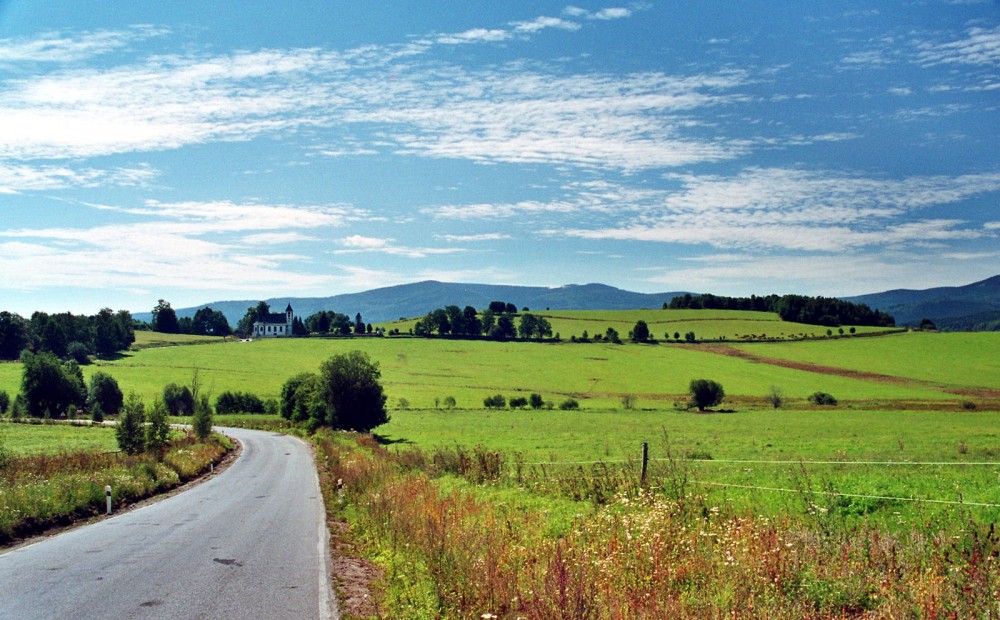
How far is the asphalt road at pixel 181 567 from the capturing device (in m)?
9.26

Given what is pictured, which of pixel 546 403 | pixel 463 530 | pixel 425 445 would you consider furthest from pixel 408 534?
pixel 546 403

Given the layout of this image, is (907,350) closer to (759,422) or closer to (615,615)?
(759,422)

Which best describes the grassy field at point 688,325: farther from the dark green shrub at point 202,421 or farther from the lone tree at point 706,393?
the dark green shrub at point 202,421

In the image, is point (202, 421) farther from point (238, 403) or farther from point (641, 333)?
point (641, 333)

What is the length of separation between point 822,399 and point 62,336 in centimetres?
13948

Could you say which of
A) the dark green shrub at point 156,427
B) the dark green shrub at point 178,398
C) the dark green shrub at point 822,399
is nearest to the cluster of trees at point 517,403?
the dark green shrub at point 822,399

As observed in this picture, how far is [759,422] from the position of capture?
→ 60.3m

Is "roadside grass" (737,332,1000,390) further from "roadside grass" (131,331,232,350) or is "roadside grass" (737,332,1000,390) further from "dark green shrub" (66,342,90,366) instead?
"roadside grass" (131,331,232,350)

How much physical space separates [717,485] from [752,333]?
13617 centimetres

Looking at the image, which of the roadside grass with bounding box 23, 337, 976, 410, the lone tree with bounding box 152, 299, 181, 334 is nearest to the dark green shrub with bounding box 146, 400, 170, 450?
the roadside grass with bounding box 23, 337, 976, 410

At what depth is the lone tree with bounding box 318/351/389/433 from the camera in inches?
2450

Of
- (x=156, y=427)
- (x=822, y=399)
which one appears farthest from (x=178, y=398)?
(x=822, y=399)

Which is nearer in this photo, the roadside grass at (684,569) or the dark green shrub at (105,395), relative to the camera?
the roadside grass at (684,569)

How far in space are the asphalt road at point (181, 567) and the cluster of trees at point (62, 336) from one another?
126 meters
